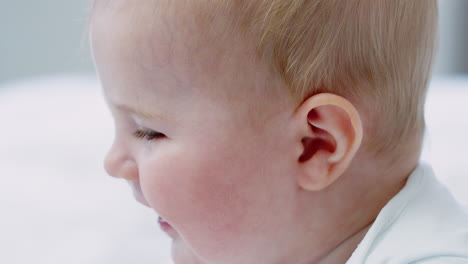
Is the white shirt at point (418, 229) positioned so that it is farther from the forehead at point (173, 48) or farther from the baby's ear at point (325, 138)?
the forehead at point (173, 48)

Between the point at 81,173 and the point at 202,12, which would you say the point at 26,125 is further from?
the point at 202,12

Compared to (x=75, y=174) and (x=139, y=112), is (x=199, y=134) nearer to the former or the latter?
(x=139, y=112)

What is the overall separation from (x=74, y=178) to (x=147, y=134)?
24.2 inches

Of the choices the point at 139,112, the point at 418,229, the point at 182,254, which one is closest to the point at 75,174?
the point at 182,254

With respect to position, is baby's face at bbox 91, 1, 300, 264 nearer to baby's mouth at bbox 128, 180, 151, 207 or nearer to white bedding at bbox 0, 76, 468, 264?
baby's mouth at bbox 128, 180, 151, 207

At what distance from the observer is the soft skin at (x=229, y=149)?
2.50 feet

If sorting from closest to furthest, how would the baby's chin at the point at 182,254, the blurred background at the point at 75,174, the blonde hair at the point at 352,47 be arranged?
1. the blonde hair at the point at 352,47
2. the baby's chin at the point at 182,254
3. the blurred background at the point at 75,174

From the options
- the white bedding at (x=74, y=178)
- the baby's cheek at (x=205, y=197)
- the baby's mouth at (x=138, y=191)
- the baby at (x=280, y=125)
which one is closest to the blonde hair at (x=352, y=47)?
the baby at (x=280, y=125)

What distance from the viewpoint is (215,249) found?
854 mm

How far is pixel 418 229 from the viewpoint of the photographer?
0.82 meters

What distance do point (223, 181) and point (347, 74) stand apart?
0.18m

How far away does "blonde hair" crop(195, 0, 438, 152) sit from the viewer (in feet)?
2.40

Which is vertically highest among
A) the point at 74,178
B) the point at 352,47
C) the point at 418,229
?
the point at 74,178

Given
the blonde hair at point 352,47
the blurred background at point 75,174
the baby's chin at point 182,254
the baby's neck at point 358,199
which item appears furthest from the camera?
the blurred background at point 75,174
